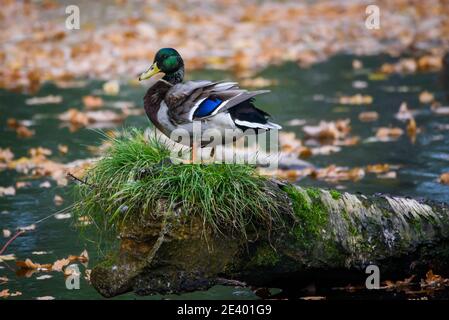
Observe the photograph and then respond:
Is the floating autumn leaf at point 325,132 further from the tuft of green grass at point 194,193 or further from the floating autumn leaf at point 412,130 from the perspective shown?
the tuft of green grass at point 194,193

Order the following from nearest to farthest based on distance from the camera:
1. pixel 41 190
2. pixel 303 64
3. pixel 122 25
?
1. pixel 41 190
2. pixel 303 64
3. pixel 122 25

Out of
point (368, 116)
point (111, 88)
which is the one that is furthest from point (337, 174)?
point (111, 88)

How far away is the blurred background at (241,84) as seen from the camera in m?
7.17

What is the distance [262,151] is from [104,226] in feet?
10.9

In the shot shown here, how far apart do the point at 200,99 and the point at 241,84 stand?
6.16 meters

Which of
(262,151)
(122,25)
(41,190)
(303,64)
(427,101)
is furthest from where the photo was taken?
(122,25)

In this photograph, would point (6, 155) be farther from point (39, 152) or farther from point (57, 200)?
point (57, 200)

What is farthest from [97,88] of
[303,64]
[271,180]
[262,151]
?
[271,180]

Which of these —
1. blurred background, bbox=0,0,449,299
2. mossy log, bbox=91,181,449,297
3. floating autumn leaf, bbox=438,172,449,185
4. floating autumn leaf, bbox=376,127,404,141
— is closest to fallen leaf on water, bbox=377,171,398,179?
blurred background, bbox=0,0,449,299

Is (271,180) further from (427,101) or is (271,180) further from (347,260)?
(427,101)

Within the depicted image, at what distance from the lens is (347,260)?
5078 millimetres

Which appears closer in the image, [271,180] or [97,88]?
[271,180]

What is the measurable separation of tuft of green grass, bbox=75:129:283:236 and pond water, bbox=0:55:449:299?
0.63 metres

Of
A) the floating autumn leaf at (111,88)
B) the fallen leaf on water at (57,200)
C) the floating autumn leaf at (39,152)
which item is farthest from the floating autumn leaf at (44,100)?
the fallen leaf on water at (57,200)
